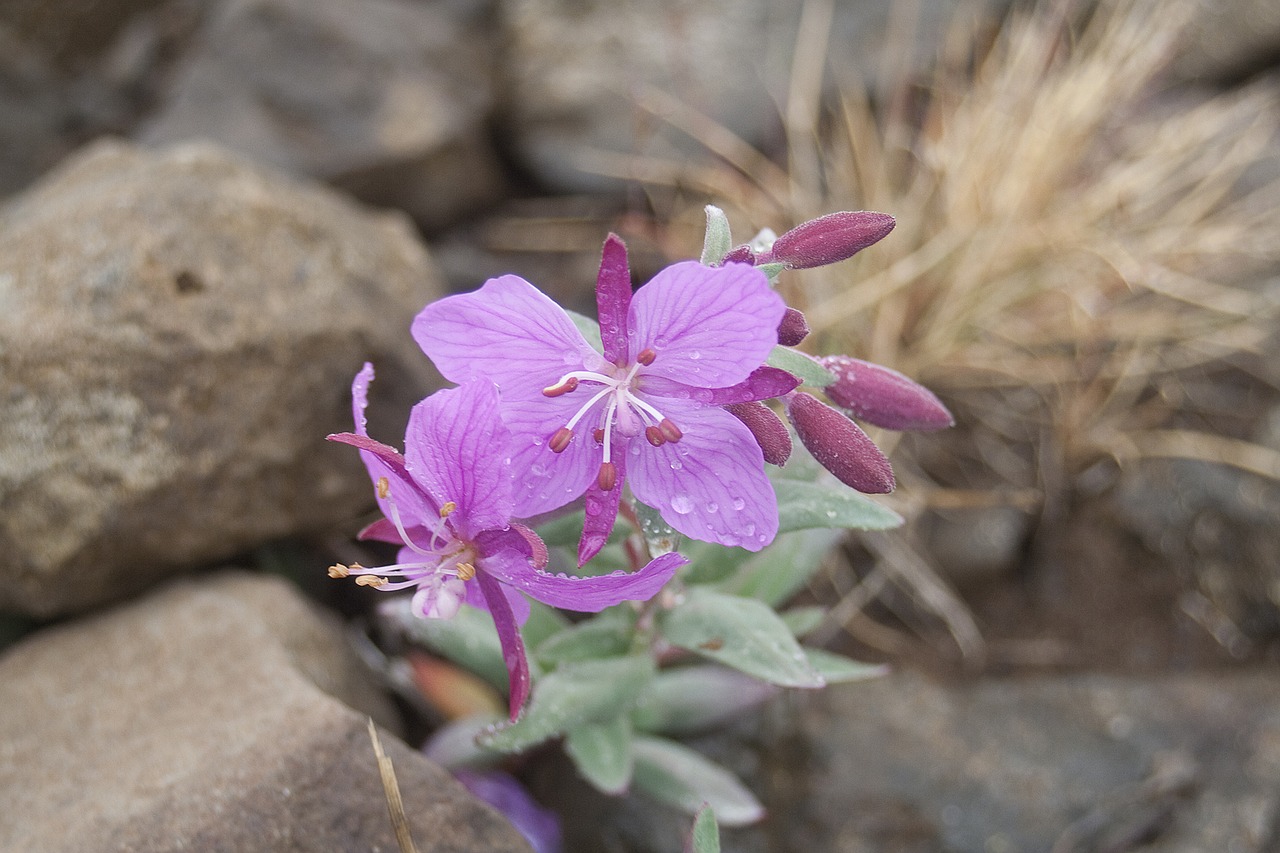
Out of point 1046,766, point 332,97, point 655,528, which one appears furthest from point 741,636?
point 332,97

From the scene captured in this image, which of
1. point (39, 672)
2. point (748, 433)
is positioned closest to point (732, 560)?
point (748, 433)

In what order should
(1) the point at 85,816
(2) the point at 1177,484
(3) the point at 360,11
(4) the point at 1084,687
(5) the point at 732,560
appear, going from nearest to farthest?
(1) the point at 85,816
(5) the point at 732,560
(4) the point at 1084,687
(2) the point at 1177,484
(3) the point at 360,11

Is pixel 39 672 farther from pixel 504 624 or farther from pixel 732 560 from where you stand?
pixel 732 560

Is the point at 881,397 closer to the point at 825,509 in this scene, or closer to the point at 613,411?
the point at 825,509

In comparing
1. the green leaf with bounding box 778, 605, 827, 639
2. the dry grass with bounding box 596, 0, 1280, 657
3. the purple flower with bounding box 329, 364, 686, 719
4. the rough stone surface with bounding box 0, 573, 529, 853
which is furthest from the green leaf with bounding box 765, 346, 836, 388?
the dry grass with bounding box 596, 0, 1280, 657

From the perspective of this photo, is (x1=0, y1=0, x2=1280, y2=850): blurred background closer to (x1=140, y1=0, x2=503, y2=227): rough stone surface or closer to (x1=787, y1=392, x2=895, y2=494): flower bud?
(x1=140, y1=0, x2=503, y2=227): rough stone surface

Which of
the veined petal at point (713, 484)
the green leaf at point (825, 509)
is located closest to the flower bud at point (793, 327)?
the veined petal at point (713, 484)
